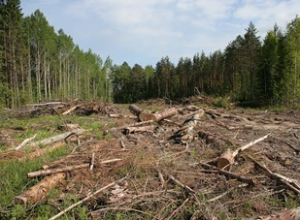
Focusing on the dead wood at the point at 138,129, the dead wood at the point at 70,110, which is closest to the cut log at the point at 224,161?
the dead wood at the point at 138,129

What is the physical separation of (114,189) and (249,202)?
2.18m

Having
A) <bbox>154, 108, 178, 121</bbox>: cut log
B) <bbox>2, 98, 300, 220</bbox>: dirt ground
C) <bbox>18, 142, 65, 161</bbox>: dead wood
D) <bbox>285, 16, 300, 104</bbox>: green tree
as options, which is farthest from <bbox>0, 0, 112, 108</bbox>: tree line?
<bbox>285, 16, 300, 104</bbox>: green tree

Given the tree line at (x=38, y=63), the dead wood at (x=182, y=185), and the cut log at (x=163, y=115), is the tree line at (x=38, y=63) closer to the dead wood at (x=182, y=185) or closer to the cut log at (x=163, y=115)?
the cut log at (x=163, y=115)

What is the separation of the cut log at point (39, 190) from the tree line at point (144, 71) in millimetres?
14527

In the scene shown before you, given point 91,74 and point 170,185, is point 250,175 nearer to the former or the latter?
point 170,185

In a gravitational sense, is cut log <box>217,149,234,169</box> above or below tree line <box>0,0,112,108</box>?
below

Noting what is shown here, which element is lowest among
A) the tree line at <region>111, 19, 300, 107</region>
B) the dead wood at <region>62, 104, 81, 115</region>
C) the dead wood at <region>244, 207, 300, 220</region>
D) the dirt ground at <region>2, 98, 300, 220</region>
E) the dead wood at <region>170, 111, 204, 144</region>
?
the dead wood at <region>244, 207, 300, 220</region>

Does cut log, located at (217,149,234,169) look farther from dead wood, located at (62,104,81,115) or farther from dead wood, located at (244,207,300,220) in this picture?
dead wood, located at (62,104,81,115)

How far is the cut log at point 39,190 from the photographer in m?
4.54

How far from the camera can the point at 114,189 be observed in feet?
16.3

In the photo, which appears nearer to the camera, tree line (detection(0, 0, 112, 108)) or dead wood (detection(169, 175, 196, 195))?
dead wood (detection(169, 175, 196, 195))

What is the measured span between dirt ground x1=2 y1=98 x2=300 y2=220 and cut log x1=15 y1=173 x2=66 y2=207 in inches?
4.8

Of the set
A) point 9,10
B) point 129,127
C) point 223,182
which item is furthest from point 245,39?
point 223,182

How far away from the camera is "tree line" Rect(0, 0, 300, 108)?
3117 cm
